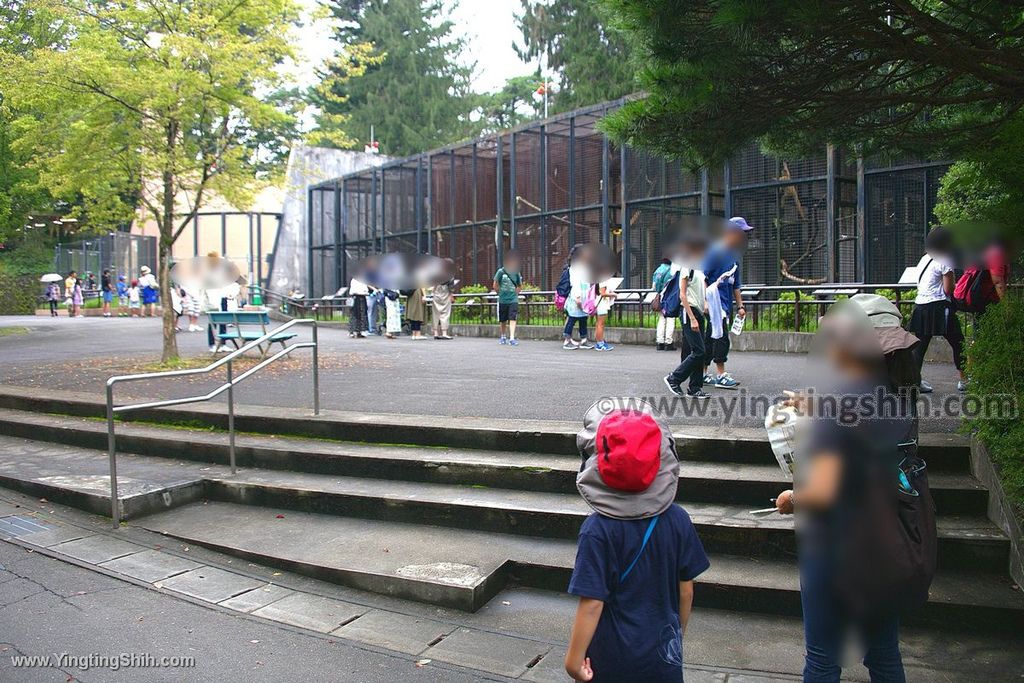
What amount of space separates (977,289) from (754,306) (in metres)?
7.32

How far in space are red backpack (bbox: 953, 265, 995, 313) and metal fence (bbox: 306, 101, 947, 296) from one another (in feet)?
4.91

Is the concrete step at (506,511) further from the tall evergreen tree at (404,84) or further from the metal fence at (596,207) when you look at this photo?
the tall evergreen tree at (404,84)

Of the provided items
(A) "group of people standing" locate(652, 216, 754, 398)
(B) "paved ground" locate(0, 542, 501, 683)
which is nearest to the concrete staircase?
(B) "paved ground" locate(0, 542, 501, 683)

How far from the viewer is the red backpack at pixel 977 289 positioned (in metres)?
7.12

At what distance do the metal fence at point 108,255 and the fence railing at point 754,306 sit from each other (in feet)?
81.8

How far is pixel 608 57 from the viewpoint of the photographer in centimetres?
3638

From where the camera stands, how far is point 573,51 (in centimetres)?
3750

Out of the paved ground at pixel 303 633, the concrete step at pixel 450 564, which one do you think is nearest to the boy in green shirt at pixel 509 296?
the concrete step at pixel 450 564

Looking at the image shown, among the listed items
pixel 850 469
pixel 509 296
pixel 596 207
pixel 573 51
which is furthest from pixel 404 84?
pixel 850 469

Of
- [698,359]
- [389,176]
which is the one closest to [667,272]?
[698,359]

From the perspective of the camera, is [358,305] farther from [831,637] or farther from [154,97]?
[831,637]

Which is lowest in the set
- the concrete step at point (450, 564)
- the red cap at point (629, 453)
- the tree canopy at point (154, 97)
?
the concrete step at point (450, 564)

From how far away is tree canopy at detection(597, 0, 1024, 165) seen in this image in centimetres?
450

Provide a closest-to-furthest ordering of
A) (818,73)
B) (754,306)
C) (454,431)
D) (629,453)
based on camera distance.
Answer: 1. (629,453)
2. (818,73)
3. (454,431)
4. (754,306)
